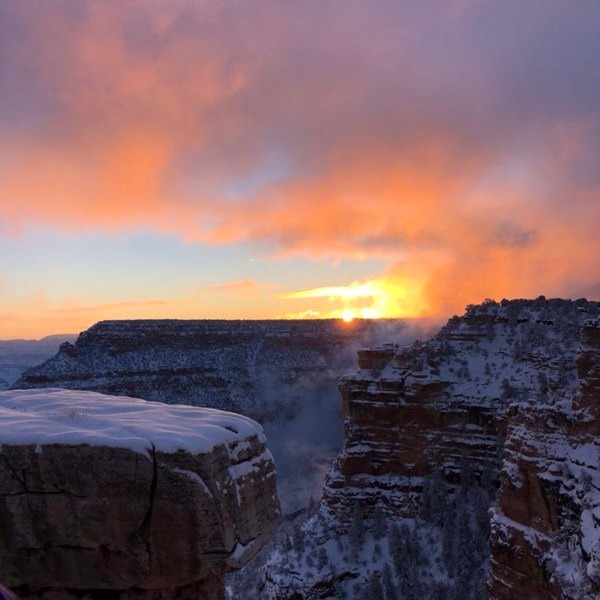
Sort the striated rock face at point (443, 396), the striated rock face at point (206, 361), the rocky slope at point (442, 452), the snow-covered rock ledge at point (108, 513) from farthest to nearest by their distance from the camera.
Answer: the striated rock face at point (206, 361), the striated rock face at point (443, 396), the rocky slope at point (442, 452), the snow-covered rock ledge at point (108, 513)

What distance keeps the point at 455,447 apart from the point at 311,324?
5246cm

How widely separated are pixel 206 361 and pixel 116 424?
240 ft

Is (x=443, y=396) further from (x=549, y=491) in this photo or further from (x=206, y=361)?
(x=206, y=361)

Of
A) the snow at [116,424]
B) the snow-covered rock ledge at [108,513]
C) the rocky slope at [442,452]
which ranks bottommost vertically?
the rocky slope at [442,452]

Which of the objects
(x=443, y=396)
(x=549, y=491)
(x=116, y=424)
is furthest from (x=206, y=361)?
(x=116, y=424)

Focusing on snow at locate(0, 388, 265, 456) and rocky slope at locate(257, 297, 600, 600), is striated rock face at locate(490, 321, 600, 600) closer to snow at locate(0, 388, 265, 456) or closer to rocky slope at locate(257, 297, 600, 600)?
rocky slope at locate(257, 297, 600, 600)

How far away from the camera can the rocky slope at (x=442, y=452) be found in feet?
63.7

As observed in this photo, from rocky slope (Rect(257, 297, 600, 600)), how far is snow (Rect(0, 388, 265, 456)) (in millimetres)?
14599

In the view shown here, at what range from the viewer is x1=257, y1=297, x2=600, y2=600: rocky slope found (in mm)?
19422

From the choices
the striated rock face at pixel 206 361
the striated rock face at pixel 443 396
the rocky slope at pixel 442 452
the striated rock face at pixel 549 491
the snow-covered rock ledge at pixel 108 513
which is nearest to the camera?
the snow-covered rock ledge at pixel 108 513

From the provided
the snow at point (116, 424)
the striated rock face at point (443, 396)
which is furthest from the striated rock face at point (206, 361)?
the snow at point (116, 424)

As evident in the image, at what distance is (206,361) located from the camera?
7738cm

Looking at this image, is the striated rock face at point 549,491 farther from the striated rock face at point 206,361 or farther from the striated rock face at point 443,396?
the striated rock face at point 206,361

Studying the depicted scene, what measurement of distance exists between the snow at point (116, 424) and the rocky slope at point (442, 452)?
1460 centimetres
